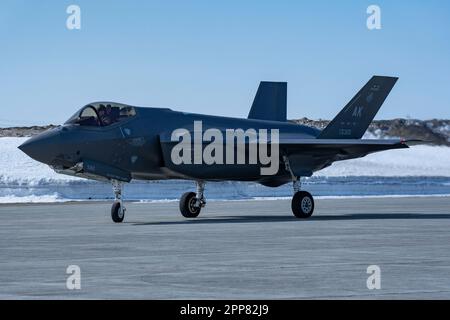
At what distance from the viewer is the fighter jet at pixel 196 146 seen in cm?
2375

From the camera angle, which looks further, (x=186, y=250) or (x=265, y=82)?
(x=265, y=82)

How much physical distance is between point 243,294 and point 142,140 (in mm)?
15518

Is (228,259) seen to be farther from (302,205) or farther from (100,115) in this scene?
(302,205)

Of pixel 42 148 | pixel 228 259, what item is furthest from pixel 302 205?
pixel 228 259

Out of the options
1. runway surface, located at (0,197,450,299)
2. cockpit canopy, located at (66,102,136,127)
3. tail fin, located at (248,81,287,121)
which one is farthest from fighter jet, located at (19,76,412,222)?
tail fin, located at (248,81,287,121)

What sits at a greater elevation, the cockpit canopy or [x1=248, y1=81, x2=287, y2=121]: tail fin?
[x1=248, y1=81, x2=287, y2=121]: tail fin

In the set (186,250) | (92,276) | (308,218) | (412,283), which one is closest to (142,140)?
(308,218)

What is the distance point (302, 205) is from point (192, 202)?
131 inches

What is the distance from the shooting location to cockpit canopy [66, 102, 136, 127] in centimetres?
2405

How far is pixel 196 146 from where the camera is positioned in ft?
85.6

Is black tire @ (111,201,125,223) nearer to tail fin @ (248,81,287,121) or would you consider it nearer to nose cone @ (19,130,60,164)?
nose cone @ (19,130,60,164)

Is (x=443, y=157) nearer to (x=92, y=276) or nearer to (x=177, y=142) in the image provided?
(x=177, y=142)

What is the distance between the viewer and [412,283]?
10.6 meters

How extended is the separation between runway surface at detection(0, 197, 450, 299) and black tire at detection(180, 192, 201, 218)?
3.99 m
